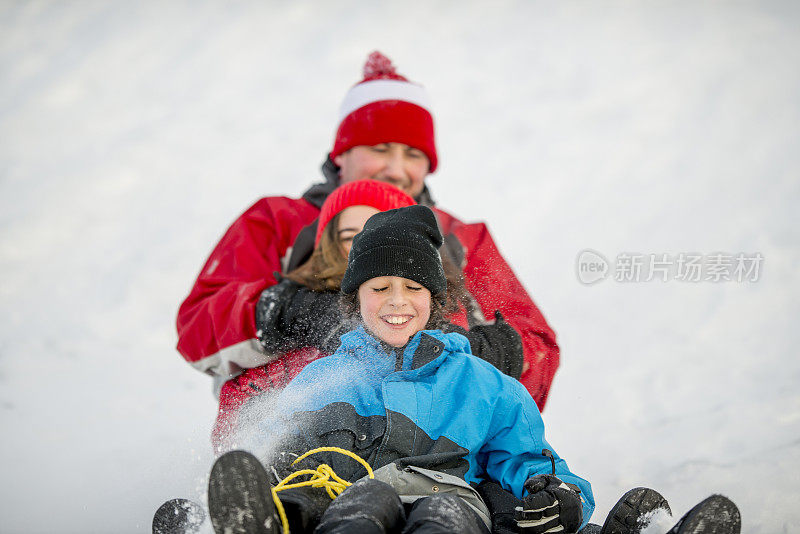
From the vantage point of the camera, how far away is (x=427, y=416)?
1.56 metres

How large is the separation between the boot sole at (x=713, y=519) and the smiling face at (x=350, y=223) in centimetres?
125

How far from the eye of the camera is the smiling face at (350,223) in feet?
7.10

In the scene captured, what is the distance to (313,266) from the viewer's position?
224 centimetres

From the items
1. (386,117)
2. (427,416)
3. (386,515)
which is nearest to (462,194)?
(386,117)

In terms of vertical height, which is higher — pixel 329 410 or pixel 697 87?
pixel 697 87

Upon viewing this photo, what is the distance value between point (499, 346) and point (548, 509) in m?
0.68

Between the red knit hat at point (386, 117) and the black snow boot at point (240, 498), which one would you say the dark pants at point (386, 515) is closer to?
the black snow boot at point (240, 498)

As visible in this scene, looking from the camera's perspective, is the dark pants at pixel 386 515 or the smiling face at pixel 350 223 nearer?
the dark pants at pixel 386 515

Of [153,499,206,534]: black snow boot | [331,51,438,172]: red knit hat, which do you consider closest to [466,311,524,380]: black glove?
[153,499,206,534]: black snow boot

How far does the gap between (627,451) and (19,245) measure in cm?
347

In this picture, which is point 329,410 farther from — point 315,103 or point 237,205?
point 315,103

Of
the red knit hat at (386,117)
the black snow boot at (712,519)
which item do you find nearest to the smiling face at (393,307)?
the black snow boot at (712,519)

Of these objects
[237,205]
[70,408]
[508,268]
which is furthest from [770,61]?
[70,408]

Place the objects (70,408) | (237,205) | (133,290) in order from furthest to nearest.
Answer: (237,205), (133,290), (70,408)
